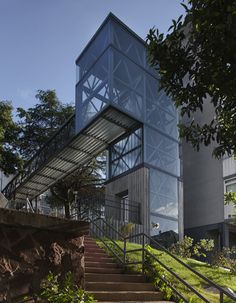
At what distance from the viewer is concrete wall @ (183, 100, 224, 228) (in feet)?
94.9

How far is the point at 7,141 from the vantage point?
85.8 ft

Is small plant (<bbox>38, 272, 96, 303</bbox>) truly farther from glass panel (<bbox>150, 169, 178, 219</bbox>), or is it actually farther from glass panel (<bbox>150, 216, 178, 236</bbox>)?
glass panel (<bbox>150, 169, 178, 219</bbox>)

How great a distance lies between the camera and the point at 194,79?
19.2 feet

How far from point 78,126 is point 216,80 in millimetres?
16725

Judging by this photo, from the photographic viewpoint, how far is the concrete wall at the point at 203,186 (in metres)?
28.9

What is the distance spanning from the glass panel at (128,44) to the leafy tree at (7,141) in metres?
7.86

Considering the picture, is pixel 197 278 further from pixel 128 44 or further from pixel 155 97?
pixel 128 44

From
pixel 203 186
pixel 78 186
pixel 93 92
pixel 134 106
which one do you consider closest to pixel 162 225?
pixel 134 106

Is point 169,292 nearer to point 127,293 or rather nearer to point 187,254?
point 127,293

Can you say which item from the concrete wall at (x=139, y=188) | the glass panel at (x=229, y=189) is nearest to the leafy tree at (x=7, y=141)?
the concrete wall at (x=139, y=188)

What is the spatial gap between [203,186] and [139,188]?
10325 mm

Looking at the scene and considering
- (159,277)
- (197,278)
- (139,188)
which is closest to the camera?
(159,277)

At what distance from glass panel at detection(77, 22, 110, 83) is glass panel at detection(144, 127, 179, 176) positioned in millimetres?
3899

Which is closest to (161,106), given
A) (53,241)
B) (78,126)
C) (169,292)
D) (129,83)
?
(129,83)
